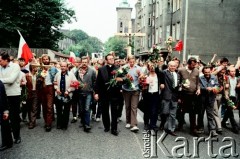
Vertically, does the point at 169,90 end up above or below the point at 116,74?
below

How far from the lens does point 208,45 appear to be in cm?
2845

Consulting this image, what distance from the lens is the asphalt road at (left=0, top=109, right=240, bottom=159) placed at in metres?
6.37

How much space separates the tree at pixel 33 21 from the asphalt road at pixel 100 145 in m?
20.8

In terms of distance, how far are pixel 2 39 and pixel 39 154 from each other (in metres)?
23.7

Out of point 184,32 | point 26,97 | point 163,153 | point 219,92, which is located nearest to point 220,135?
point 219,92

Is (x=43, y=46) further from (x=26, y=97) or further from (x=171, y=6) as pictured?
(x=26, y=97)

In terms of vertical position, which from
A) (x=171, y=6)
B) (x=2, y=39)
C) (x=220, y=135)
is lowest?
(x=220, y=135)

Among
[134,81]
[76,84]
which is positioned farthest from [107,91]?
[134,81]

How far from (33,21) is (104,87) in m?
A: 23.0

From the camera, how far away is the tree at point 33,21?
27.3m

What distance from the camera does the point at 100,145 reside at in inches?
282

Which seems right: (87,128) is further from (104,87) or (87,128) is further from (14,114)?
(14,114)

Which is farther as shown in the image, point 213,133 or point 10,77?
point 213,133

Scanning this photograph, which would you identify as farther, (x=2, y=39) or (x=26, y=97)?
(x=2, y=39)
